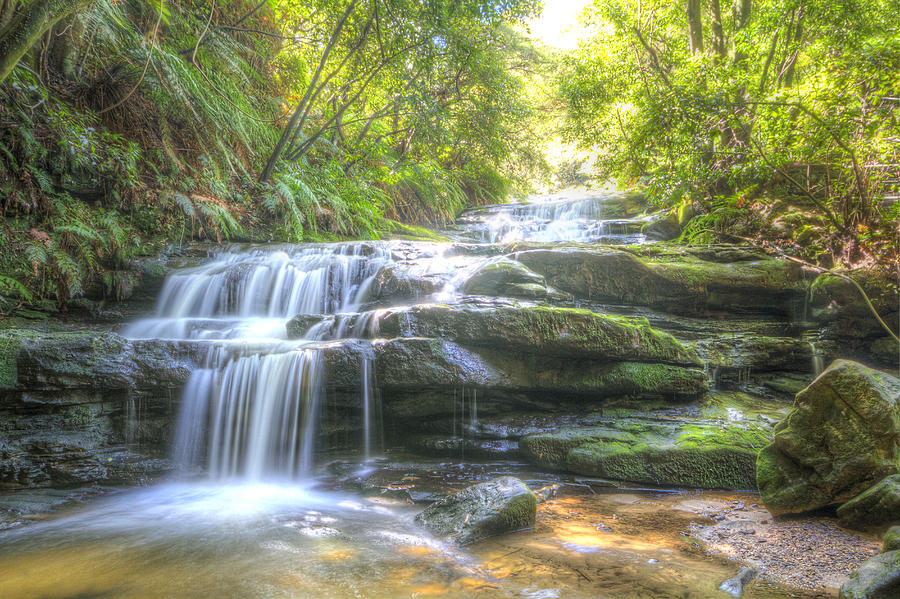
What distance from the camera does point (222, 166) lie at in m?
8.84

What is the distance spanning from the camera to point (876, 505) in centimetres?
289

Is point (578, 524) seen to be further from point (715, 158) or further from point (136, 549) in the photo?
point (715, 158)

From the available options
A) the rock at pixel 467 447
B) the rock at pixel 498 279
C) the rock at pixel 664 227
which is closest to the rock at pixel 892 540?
the rock at pixel 467 447

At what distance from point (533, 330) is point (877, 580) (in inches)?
131

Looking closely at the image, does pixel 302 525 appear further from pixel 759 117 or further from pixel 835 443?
pixel 759 117

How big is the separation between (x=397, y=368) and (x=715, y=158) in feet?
22.1

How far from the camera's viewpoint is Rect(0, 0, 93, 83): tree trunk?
11.8 feet

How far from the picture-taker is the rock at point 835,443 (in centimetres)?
308

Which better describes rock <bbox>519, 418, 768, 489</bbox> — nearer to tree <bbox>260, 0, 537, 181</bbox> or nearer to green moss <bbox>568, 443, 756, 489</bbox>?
green moss <bbox>568, 443, 756, 489</bbox>

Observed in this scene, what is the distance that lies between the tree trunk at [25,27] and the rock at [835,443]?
638cm

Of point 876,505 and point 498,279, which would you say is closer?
point 876,505

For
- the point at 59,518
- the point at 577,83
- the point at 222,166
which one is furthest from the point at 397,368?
the point at 577,83

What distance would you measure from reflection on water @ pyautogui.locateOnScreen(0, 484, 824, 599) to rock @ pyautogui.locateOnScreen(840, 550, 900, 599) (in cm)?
33

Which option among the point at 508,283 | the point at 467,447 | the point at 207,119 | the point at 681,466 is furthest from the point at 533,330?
the point at 207,119
